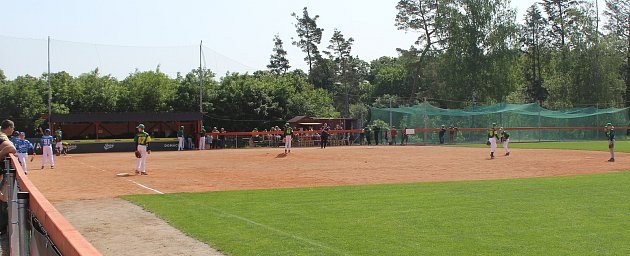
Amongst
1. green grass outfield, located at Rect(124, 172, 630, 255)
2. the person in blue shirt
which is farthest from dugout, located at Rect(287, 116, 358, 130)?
green grass outfield, located at Rect(124, 172, 630, 255)

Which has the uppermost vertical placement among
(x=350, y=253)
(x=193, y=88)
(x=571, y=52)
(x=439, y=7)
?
(x=439, y=7)

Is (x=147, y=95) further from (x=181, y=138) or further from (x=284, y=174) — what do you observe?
(x=284, y=174)

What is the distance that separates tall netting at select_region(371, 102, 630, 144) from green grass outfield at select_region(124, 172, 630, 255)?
121 ft

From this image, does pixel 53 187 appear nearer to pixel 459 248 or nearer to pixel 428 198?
pixel 428 198

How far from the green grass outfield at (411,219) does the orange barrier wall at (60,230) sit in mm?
4025

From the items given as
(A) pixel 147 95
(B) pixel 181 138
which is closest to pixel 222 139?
(B) pixel 181 138

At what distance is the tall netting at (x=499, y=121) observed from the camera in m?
53.8

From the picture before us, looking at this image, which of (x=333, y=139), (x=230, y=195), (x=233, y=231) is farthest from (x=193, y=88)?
(x=233, y=231)

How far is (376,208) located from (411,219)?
163 centimetres

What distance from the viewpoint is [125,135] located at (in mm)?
50375

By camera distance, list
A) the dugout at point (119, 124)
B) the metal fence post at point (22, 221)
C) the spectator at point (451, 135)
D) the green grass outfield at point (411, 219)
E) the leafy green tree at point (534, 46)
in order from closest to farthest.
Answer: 1. the metal fence post at point (22, 221)
2. the green grass outfield at point (411, 219)
3. the dugout at point (119, 124)
4. the spectator at point (451, 135)
5. the leafy green tree at point (534, 46)

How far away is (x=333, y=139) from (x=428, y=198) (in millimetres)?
39930

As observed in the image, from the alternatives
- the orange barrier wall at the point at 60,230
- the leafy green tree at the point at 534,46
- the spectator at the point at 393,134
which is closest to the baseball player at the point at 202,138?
the spectator at the point at 393,134

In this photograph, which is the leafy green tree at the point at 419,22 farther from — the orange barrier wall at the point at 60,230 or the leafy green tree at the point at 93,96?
the orange barrier wall at the point at 60,230
